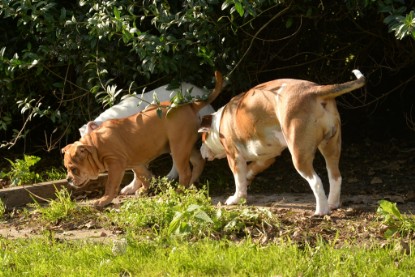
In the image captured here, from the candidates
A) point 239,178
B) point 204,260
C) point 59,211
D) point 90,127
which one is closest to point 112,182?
point 90,127

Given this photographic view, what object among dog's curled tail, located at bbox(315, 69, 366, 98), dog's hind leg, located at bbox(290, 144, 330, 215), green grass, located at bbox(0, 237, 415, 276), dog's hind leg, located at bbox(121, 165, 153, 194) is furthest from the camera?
dog's hind leg, located at bbox(121, 165, 153, 194)

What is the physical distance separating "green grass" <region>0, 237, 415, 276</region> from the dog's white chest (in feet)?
5.00

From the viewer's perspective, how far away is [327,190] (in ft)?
24.6

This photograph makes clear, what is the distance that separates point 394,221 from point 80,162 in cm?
312

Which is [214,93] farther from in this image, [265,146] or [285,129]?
[285,129]

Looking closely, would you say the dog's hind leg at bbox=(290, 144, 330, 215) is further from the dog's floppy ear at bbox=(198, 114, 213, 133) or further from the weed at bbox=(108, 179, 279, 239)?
the dog's floppy ear at bbox=(198, 114, 213, 133)

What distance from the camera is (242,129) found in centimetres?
682

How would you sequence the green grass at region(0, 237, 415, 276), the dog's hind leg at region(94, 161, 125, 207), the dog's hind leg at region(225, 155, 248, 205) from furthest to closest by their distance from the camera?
the dog's hind leg at region(94, 161, 125, 207) → the dog's hind leg at region(225, 155, 248, 205) → the green grass at region(0, 237, 415, 276)

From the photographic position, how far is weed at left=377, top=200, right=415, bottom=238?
5.19m

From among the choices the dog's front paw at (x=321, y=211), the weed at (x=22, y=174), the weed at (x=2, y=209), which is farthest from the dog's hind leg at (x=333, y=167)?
the weed at (x=22, y=174)

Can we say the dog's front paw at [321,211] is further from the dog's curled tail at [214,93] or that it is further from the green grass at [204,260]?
the dog's curled tail at [214,93]

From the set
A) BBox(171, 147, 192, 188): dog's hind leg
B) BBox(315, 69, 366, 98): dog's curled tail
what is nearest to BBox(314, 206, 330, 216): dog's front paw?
BBox(315, 69, 366, 98): dog's curled tail

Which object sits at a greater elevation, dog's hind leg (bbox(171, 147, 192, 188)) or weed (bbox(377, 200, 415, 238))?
weed (bbox(377, 200, 415, 238))

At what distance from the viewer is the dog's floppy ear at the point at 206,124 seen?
287 inches
